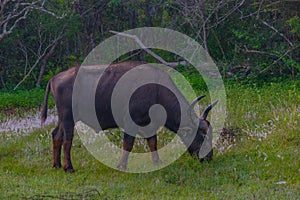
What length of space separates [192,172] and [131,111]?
130 cm

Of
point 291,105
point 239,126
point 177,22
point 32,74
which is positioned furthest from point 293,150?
point 32,74

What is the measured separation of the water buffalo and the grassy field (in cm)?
29

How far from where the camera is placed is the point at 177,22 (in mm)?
16500

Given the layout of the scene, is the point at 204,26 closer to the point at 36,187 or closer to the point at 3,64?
the point at 3,64

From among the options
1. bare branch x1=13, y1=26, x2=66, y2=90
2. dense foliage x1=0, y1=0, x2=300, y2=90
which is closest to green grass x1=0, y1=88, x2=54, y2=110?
bare branch x1=13, y1=26, x2=66, y2=90

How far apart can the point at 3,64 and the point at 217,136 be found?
10.5m

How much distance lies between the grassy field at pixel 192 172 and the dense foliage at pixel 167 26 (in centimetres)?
432

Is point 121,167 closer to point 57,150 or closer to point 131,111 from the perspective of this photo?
point 131,111

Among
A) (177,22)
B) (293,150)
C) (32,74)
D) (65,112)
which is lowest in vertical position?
(32,74)

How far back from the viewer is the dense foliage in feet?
46.5

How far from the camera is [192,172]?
765 cm

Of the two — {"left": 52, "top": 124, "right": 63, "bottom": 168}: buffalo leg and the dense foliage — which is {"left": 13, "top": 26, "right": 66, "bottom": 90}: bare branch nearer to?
the dense foliage

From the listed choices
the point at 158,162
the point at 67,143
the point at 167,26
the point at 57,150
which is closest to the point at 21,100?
the point at 167,26

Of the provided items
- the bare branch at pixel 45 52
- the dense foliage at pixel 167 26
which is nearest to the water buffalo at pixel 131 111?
the dense foliage at pixel 167 26
